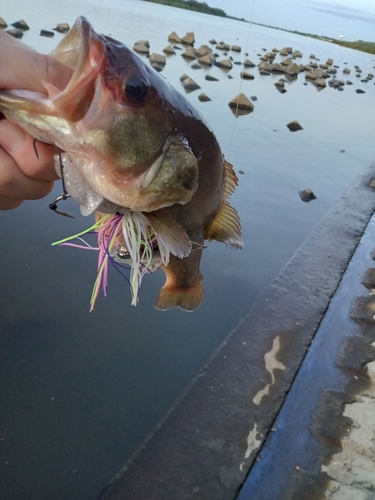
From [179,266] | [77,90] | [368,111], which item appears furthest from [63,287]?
[368,111]

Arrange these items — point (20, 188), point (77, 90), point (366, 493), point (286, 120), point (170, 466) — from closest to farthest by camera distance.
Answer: point (77, 90) < point (20, 188) < point (366, 493) < point (170, 466) < point (286, 120)

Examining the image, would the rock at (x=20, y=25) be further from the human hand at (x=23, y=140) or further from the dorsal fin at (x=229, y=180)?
the human hand at (x=23, y=140)

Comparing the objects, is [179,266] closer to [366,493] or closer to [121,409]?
[121,409]

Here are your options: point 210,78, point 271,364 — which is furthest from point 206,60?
point 271,364

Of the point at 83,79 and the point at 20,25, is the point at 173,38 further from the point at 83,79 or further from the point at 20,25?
the point at 83,79

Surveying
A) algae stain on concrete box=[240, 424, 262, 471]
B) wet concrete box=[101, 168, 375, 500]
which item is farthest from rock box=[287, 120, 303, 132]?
algae stain on concrete box=[240, 424, 262, 471]

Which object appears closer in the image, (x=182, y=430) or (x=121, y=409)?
(x=182, y=430)

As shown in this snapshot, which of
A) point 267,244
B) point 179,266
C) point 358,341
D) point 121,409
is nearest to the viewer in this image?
point 179,266
